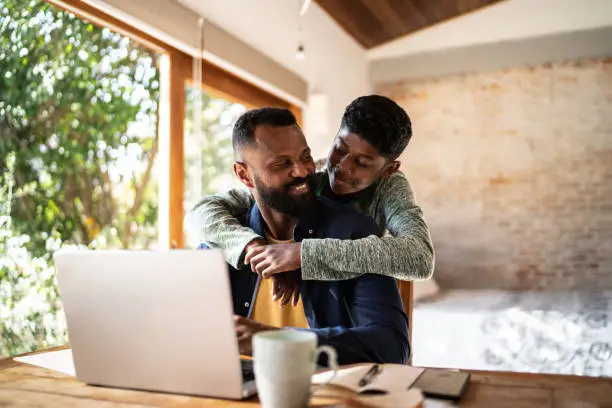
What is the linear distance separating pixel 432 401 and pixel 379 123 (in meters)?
0.94

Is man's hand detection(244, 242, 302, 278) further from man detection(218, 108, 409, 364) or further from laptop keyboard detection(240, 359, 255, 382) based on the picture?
laptop keyboard detection(240, 359, 255, 382)

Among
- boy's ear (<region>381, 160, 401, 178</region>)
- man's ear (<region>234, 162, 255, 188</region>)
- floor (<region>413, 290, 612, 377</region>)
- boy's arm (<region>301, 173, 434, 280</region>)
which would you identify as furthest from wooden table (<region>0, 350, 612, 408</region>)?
floor (<region>413, 290, 612, 377</region>)

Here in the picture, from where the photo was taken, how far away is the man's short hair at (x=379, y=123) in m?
1.59

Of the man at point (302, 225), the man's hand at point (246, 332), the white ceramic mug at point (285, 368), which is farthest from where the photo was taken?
the man at point (302, 225)

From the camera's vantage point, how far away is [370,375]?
0.87 meters

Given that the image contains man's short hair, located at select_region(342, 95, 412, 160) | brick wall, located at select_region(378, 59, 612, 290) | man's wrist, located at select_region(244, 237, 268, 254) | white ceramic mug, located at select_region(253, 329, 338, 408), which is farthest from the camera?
brick wall, located at select_region(378, 59, 612, 290)

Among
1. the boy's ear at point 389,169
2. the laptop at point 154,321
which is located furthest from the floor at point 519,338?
the laptop at point 154,321

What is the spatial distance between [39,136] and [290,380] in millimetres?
1977

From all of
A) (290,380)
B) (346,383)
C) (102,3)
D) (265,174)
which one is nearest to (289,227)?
(265,174)

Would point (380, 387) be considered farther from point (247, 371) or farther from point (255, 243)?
point (255, 243)

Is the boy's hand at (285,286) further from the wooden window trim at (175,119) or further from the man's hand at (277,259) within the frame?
the wooden window trim at (175,119)

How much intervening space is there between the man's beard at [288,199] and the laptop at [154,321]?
56cm

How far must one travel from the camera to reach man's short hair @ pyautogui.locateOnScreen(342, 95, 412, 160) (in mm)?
1588

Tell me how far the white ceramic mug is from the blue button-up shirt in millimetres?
314
